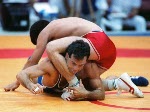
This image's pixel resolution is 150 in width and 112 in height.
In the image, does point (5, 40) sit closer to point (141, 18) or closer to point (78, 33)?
point (141, 18)

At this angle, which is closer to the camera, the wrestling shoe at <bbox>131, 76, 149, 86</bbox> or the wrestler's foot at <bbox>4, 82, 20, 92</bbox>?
the wrestler's foot at <bbox>4, 82, 20, 92</bbox>

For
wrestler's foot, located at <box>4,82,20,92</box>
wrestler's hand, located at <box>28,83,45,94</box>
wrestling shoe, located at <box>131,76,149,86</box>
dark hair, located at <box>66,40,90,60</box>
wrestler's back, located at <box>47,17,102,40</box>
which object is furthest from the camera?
wrestling shoe, located at <box>131,76,149,86</box>

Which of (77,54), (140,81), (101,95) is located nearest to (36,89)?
(77,54)

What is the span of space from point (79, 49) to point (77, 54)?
1.8 inches

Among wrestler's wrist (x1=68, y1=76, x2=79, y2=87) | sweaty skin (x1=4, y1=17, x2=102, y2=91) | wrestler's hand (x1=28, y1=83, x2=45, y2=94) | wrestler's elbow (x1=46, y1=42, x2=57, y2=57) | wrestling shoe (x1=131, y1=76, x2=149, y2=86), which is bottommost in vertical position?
wrestling shoe (x1=131, y1=76, x2=149, y2=86)

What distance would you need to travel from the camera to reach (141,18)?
32.5 feet

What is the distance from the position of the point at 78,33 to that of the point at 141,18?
17.9 feet

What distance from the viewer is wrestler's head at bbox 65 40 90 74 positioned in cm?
Answer: 425

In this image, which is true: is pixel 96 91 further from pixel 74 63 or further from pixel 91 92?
pixel 74 63

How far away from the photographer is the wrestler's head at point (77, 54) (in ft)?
14.0

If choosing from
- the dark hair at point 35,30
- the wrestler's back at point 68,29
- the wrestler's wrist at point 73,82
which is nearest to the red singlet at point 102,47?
the wrestler's back at point 68,29

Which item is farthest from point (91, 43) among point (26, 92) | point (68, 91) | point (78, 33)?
point (26, 92)

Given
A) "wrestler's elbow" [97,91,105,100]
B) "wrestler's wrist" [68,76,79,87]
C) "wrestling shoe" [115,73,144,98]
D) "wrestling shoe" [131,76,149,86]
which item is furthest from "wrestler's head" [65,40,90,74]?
"wrestling shoe" [131,76,149,86]

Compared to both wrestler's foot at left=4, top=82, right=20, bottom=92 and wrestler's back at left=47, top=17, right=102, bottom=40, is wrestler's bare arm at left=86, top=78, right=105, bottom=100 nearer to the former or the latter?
wrestler's back at left=47, top=17, right=102, bottom=40
